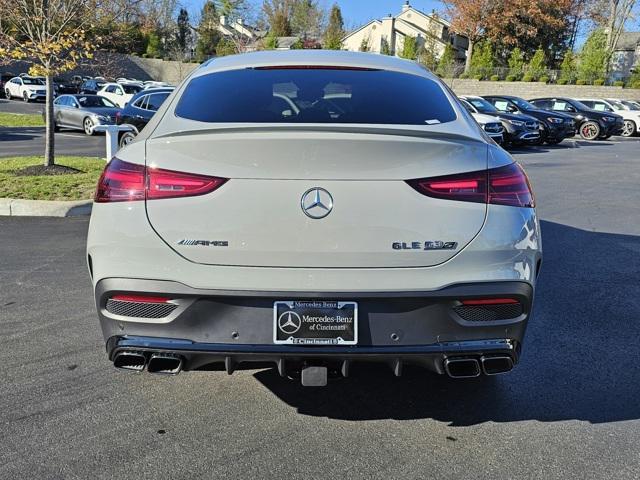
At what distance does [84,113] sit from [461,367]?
20.2 meters

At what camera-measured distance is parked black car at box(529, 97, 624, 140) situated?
24641 millimetres

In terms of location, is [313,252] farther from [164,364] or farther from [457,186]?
[164,364]

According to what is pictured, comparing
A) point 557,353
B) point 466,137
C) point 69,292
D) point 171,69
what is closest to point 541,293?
point 557,353

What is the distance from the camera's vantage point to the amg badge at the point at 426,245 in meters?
2.49

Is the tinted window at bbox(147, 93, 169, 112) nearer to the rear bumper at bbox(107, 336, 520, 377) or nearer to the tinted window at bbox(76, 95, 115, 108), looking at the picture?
the tinted window at bbox(76, 95, 115, 108)

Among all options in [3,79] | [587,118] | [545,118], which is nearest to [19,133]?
[545,118]

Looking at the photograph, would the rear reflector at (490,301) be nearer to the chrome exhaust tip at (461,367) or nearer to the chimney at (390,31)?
the chrome exhaust tip at (461,367)

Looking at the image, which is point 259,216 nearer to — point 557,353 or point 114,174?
point 114,174

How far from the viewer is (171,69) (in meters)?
57.9

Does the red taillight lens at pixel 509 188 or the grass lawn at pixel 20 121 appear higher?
the red taillight lens at pixel 509 188

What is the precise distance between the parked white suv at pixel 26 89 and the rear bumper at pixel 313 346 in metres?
39.6

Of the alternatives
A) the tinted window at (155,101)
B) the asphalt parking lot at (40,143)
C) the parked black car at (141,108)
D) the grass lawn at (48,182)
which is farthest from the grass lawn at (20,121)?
the grass lawn at (48,182)

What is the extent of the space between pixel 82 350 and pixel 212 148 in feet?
6.22

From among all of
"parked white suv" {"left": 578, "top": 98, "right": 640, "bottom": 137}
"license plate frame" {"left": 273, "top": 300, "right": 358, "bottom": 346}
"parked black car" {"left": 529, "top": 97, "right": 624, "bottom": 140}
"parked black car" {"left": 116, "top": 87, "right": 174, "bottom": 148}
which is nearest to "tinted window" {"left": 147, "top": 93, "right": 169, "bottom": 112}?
"parked black car" {"left": 116, "top": 87, "right": 174, "bottom": 148}
